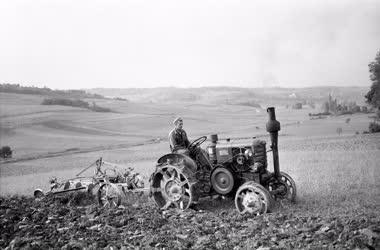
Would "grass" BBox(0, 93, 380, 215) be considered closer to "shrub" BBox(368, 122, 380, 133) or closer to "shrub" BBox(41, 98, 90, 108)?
"shrub" BBox(368, 122, 380, 133)

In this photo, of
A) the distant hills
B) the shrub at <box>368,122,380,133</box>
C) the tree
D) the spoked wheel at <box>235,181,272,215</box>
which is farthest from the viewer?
the distant hills

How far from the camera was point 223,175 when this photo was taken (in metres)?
6.82

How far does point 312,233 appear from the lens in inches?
188

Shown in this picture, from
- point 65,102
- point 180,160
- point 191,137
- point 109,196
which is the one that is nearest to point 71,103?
point 65,102

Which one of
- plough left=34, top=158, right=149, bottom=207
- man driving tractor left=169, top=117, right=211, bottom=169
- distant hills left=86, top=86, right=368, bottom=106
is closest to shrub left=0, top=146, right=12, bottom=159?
plough left=34, top=158, right=149, bottom=207

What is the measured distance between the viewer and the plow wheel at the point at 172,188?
6.96 meters

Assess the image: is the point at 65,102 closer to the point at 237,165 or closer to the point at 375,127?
the point at 375,127

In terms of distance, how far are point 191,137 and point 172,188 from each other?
16.2m

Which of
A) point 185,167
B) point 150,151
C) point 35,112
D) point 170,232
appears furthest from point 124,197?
point 35,112

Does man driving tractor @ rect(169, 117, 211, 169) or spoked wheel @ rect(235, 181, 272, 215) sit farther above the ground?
man driving tractor @ rect(169, 117, 211, 169)

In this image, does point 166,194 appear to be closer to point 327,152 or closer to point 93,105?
point 327,152

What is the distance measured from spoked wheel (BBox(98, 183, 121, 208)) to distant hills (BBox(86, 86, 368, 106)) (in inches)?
657

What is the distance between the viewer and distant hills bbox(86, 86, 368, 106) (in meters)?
27.3

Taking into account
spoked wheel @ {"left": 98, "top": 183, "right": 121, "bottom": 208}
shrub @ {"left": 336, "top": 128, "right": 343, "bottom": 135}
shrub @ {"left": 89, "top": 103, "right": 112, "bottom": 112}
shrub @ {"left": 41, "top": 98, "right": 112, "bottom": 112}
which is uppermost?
shrub @ {"left": 41, "top": 98, "right": 112, "bottom": 112}
